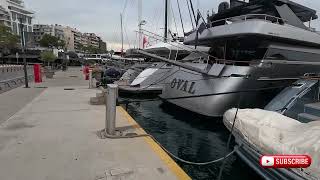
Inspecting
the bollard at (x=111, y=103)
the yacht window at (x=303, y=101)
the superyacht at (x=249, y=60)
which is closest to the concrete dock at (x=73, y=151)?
the bollard at (x=111, y=103)

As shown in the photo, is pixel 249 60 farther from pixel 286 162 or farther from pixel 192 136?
pixel 286 162

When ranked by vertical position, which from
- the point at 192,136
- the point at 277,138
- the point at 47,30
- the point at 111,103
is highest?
the point at 47,30

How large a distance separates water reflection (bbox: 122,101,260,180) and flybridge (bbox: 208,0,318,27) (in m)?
5.61

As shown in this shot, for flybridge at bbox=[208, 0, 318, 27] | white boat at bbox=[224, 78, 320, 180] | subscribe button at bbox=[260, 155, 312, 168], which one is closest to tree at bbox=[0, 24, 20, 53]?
flybridge at bbox=[208, 0, 318, 27]

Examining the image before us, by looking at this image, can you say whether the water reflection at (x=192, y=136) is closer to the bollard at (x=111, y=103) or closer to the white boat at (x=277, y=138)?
the white boat at (x=277, y=138)

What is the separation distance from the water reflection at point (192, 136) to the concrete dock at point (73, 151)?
1.50 meters

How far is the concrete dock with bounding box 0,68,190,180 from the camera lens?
4.71 meters

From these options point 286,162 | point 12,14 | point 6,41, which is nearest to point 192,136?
point 286,162

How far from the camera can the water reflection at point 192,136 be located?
6.78 metres

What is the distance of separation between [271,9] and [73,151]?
11512 mm

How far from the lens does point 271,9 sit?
13.6m

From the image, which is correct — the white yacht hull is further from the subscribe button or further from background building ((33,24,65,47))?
background building ((33,24,65,47))

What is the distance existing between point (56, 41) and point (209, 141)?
110513 millimetres

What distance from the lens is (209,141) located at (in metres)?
9.54
